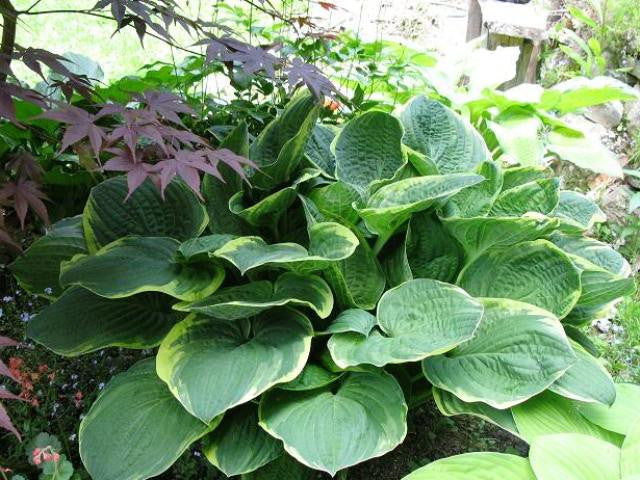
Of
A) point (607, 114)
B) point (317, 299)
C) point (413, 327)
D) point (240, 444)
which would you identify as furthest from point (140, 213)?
point (607, 114)

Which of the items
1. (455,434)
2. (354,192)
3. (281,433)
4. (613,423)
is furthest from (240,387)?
(613,423)

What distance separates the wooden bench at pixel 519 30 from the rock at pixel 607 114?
47 cm

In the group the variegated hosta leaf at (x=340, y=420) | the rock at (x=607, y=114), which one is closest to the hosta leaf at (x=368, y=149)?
the variegated hosta leaf at (x=340, y=420)

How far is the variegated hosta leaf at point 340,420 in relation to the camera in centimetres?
120

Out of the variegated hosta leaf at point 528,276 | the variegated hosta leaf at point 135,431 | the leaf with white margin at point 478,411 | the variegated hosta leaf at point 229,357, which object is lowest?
the variegated hosta leaf at point 135,431

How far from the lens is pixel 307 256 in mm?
1370

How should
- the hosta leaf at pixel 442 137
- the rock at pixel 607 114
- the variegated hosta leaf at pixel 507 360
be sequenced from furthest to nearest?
the rock at pixel 607 114 < the hosta leaf at pixel 442 137 < the variegated hosta leaf at pixel 507 360

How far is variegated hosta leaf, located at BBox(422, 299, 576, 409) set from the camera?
1.30 meters

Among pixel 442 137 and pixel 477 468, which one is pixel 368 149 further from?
pixel 477 468

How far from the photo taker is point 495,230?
5.06 feet

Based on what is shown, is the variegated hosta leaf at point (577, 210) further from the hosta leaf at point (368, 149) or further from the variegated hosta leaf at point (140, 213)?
the variegated hosta leaf at point (140, 213)

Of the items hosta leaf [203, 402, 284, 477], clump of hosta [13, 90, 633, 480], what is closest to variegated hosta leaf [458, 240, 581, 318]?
clump of hosta [13, 90, 633, 480]

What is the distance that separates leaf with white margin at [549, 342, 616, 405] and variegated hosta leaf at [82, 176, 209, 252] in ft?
2.98

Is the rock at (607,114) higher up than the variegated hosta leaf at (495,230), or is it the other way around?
the variegated hosta leaf at (495,230)
